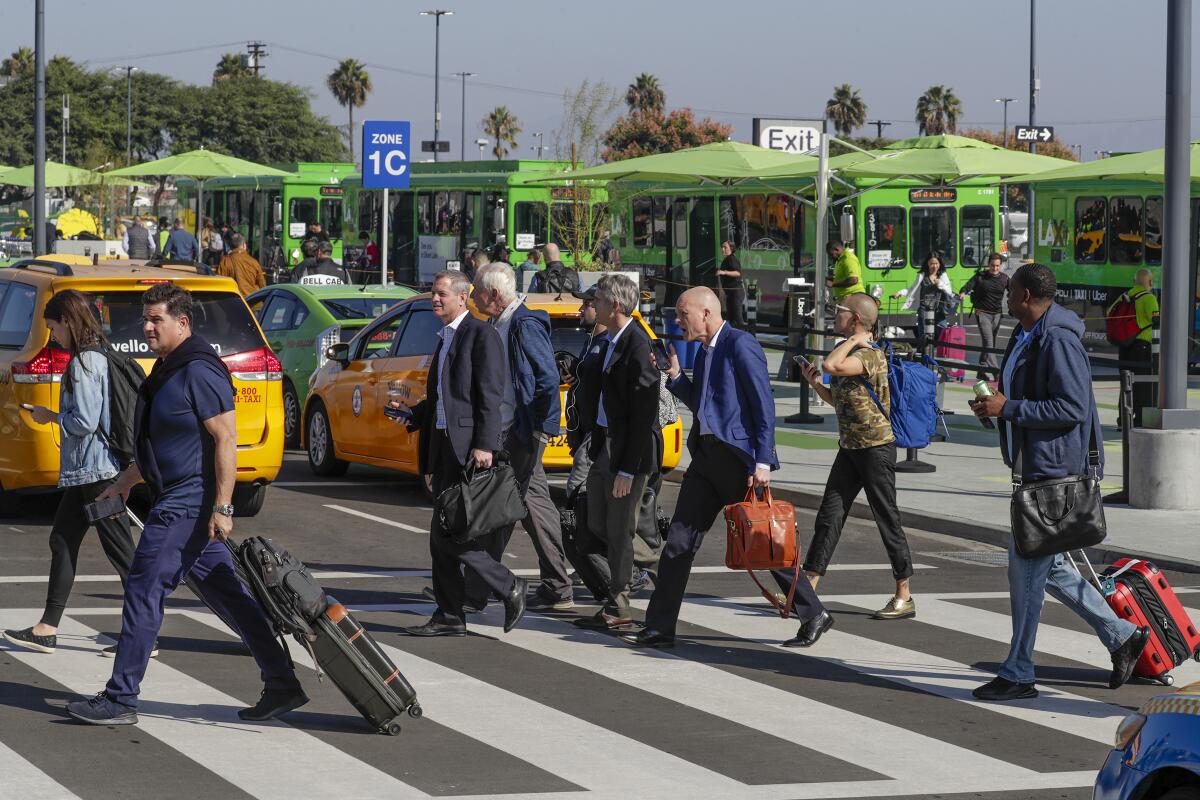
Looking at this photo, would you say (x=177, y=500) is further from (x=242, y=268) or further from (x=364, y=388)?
(x=242, y=268)

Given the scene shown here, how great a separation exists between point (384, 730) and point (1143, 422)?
8.30 m

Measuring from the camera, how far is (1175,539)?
12.3 m

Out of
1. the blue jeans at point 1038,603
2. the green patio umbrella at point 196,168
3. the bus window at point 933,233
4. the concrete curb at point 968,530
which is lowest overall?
the concrete curb at point 968,530

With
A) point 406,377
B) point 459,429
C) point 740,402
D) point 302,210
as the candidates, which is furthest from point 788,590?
point 302,210

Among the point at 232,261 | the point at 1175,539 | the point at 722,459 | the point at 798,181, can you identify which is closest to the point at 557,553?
the point at 722,459

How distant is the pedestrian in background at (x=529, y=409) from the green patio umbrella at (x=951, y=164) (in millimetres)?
16545

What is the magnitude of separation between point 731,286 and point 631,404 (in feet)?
67.4

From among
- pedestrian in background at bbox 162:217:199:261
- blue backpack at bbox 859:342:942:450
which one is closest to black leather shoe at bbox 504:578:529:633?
blue backpack at bbox 859:342:942:450

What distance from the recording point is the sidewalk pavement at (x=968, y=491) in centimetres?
1216

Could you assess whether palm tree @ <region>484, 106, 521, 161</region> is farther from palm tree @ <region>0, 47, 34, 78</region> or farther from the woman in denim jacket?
the woman in denim jacket

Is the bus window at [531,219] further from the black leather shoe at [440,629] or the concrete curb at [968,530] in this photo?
the black leather shoe at [440,629]

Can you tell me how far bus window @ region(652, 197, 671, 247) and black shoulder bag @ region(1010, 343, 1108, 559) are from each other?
3034 cm

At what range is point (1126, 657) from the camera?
321 inches

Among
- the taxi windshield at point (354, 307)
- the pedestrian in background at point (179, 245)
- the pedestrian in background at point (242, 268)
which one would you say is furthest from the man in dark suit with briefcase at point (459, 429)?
the pedestrian in background at point (179, 245)
